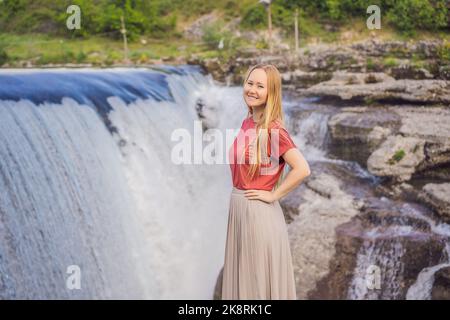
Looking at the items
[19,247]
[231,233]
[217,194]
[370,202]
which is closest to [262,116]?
[231,233]

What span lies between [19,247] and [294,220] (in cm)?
317

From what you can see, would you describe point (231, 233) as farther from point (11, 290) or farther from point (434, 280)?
point (434, 280)

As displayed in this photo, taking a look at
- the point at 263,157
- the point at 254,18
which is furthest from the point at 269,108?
the point at 254,18

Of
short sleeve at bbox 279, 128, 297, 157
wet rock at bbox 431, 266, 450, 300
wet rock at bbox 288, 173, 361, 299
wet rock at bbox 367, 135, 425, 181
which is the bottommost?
wet rock at bbox 431, 266, 450, 300

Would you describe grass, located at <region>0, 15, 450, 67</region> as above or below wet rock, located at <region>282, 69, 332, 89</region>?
above

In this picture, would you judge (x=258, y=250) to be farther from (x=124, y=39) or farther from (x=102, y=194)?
(x=124, y=39)

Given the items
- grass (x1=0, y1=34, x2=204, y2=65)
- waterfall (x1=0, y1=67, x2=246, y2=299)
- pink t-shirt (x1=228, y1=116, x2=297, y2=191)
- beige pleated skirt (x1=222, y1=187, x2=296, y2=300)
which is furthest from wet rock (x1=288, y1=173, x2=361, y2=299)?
grass (x1=0, y1=34, x2=204, y2=65)

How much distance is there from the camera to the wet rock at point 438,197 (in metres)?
5.93

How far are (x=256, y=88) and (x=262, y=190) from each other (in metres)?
0.38

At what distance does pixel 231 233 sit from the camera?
1.91 meters

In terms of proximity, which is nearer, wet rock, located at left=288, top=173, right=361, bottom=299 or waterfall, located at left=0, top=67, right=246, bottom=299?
waterfall, located at left=0, top=67, right=246, bottom=299

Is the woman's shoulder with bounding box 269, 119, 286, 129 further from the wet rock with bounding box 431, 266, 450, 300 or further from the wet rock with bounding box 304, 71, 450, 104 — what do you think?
the wet rock with bounding box 304, 71, 450, 104

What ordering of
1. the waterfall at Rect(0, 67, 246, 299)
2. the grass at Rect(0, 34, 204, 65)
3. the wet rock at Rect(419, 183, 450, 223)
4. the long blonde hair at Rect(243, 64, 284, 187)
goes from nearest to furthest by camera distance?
the long blonde hair at Rect(243, 64, 284, 187) → the waterfall at Rect(0, 67, 246, 299) → the wet rock at Rect(419, 183, 450, 223) → the grass at Rect(0, 34, 204, 65)

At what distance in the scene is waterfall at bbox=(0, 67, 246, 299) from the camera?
5180mm
